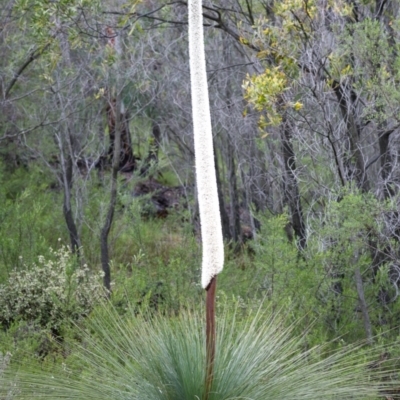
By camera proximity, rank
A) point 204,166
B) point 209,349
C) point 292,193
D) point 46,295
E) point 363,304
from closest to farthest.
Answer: point 204,166 < point 209,349 < point 363,304 < point 46,295 < point 292,193

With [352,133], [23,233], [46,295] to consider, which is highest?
[352,133]

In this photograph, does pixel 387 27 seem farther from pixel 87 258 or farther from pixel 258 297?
pixel 87 258

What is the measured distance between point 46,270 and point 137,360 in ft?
15.3

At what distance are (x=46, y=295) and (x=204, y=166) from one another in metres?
5.19

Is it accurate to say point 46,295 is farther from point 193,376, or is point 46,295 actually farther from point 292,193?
point 193,376

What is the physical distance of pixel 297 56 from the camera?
7.18 meters

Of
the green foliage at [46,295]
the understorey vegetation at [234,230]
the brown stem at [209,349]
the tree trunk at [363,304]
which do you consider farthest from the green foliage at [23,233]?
the brown stem at [209,349]

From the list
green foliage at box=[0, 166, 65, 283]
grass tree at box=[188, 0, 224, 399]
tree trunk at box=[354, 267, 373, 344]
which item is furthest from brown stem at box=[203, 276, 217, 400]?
green foliage at box=[0, 166, 65, 283]

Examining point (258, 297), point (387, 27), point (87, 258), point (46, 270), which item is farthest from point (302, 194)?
point (87, 258)

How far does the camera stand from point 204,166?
341cm

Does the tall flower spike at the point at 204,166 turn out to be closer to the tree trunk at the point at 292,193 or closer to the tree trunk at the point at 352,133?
the tree trunk at the point at 352,133

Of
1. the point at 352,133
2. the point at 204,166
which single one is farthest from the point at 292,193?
the point at 204,166

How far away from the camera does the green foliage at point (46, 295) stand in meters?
8.08

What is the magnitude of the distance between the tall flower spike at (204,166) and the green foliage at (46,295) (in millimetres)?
4708
